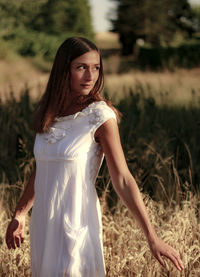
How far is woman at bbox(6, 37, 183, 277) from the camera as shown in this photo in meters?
1.46

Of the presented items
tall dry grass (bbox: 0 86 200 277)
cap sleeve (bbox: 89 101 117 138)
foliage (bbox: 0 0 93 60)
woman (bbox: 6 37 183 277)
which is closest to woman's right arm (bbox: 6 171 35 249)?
woman (bbox: 6 37 183 277)

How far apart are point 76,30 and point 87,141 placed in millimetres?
38534

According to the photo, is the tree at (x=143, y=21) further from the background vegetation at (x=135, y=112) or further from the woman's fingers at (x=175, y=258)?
the woman's fingers at (x=175, y=258)

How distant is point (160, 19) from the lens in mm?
35375

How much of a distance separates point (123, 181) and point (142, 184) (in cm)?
174

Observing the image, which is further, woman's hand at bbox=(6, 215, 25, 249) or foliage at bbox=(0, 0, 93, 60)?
foliage at bbox=(0, 0, 93, 60)

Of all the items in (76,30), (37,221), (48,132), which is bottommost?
(76,30)

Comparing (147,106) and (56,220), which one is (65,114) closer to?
(56,220)

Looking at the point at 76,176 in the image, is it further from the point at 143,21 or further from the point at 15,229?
the point at 143,21

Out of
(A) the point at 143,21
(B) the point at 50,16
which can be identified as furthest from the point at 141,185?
(B) the point at 50,16

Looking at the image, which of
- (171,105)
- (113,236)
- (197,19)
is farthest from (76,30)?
(113,236)

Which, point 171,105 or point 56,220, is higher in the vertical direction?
point 56,220

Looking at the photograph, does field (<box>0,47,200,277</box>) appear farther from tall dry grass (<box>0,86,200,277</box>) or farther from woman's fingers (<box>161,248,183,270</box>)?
woman's fingers (<box>161,248,183,270</box>)

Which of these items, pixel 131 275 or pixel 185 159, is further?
pixel 185 159
